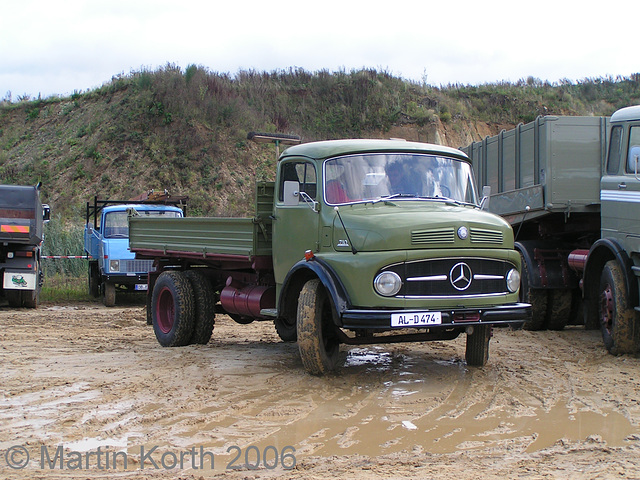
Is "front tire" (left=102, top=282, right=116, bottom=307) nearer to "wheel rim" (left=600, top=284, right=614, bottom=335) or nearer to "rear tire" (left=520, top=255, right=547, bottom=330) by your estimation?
"rear tire" (left=520, top=255, right=547, bottom=330)

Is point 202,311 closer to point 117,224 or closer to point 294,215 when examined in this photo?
point 294,215

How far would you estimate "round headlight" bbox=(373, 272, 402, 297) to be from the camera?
674cm

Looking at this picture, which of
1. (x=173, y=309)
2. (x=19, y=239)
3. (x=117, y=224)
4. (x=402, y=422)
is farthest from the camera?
(x=117, y=224)

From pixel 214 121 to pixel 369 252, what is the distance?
28852mm

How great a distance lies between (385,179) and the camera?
7656mm

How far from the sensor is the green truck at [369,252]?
22.2 feet

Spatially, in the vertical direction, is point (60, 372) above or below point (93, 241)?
below

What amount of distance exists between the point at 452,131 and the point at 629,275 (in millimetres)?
29943

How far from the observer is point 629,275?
333 inches

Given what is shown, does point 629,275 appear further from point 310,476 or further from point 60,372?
point 60,372

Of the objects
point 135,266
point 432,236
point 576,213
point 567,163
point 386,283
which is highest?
point 567,163

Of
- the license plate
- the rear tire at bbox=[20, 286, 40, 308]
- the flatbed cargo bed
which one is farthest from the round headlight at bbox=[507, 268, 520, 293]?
the rear tire at bbox=[20, 286, 40, 308]

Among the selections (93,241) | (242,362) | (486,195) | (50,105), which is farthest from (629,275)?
(50,105)

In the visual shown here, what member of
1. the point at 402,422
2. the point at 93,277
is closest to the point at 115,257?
the point at 93,277
